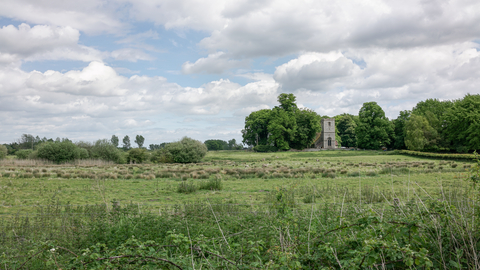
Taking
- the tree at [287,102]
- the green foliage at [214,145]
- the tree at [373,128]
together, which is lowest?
the green foliage at [214,145]

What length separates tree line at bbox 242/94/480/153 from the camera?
1809 inches

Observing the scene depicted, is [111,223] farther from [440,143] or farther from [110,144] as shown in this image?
[440,143]

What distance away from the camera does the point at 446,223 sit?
361 centimetres

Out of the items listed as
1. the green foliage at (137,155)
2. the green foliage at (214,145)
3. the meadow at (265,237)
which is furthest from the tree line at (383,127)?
the meadow at (265,237)

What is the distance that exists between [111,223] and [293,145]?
65997 mm

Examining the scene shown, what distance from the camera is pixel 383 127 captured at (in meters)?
58.7

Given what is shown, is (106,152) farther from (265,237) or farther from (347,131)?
(347,131)

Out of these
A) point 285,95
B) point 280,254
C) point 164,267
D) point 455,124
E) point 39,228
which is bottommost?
point 39,228

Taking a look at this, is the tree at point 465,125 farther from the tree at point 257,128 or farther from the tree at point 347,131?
the tree at point 257,128

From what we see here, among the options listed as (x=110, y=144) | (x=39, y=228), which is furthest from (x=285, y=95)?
(x=39, y=228)

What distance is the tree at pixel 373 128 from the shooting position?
193 feet

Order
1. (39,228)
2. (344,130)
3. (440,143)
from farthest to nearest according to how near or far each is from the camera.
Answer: (344,130), (440,143), (39,228)

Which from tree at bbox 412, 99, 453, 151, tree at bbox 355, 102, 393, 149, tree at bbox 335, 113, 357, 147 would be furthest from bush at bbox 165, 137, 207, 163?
tree at bbox 335, 113, 357, 147

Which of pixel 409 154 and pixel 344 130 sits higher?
pixel 344 130
